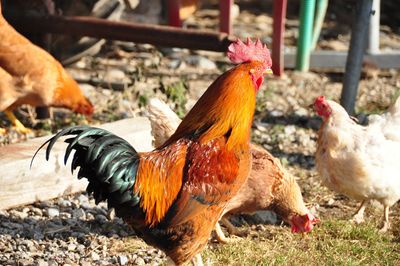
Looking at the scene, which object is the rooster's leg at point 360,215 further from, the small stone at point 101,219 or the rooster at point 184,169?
the small stone at point 101,219

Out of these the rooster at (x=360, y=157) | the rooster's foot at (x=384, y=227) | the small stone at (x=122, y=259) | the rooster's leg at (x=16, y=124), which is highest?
the rooster at (x=360, y=157)

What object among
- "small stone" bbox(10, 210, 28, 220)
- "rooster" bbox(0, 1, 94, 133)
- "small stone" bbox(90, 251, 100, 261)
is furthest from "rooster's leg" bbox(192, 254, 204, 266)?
"rooster" bbox(0, 1, 94, 133)

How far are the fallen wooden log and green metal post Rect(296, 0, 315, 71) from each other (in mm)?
3642

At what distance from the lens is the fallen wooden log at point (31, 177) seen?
515 centimetres

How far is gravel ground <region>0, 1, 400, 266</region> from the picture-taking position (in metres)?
4.99

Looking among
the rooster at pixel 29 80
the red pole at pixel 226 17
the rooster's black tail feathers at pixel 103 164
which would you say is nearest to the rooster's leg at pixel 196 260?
the rooster's black tail feathers at pixel 103 164

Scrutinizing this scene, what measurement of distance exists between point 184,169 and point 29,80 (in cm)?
280

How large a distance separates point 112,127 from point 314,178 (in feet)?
5.72

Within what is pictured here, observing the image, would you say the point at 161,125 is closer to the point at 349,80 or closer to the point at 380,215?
the point at 380,215

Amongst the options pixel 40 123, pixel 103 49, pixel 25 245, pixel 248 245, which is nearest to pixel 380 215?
pixel 248 245

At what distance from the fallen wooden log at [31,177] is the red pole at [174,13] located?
3.22 meters

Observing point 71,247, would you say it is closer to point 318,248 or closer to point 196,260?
point 196,260

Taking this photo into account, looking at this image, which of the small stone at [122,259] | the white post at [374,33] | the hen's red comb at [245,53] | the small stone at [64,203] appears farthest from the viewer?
the white post at [374,33]

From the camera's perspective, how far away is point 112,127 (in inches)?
233
